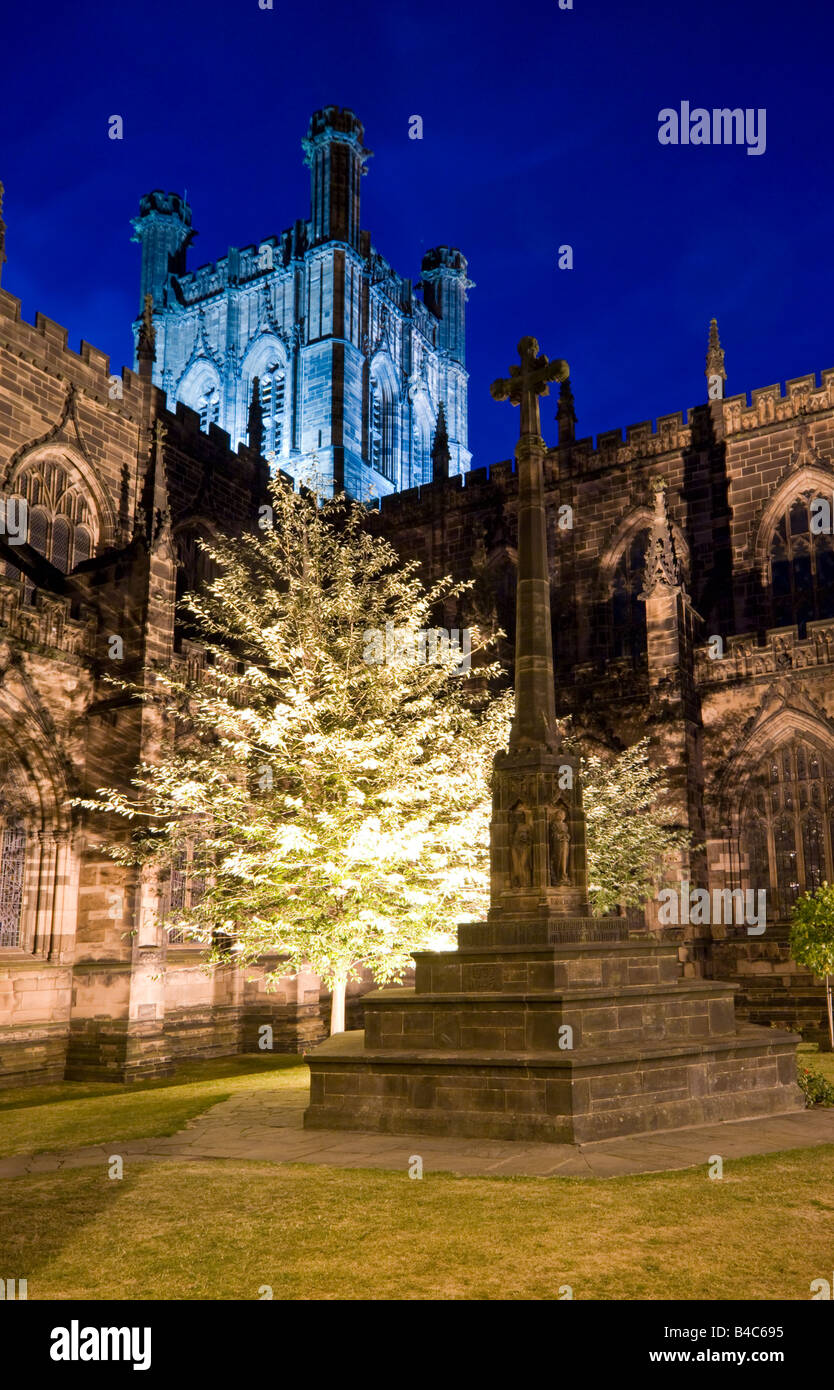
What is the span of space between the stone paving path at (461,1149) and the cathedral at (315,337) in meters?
33.8

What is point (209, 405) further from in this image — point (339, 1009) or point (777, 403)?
point (339, 1009)

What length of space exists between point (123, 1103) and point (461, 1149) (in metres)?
7.25

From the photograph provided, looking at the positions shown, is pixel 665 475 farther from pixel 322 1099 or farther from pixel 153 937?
pixel 322 1099

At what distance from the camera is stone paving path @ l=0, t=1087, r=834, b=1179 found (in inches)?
355

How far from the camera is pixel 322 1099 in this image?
37.7 feet

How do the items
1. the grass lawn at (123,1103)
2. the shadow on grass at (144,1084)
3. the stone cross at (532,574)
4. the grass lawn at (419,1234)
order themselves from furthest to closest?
the shadow on grass at (144,1084) < the stone cross at (532,574) < the grass lawn at (123,1103) < the grass lawn at (419,1234)

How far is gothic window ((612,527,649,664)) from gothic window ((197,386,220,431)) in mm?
27273

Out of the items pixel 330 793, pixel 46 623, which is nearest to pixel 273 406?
pixel 46 623

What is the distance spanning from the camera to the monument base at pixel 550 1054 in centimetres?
1025

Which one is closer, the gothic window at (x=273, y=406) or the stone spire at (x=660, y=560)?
the stone spire at (x=660, y=560)

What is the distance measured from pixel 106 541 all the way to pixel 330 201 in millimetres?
29173

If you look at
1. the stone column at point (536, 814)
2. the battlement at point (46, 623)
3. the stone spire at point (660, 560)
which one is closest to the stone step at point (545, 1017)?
the stone column at point (536, 814)

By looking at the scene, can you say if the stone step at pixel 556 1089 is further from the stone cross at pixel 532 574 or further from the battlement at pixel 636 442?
the battlement at pixel 636 442
